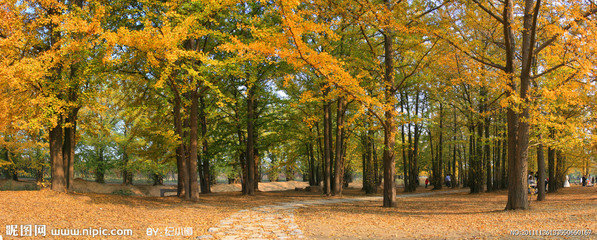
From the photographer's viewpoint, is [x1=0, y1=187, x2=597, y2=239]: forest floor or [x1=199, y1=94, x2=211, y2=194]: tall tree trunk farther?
[x1=199, y1=94, x2=211, y2=194]: tall tree trunk

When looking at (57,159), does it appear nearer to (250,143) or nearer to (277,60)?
(250,143)

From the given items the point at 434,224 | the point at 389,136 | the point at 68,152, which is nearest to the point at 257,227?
the point at 434,224

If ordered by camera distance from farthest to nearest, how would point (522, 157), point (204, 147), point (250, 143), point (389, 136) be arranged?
point (204, 147), point (250, 143), point (389, 136), point (522, 157)

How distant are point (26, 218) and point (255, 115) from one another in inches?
474

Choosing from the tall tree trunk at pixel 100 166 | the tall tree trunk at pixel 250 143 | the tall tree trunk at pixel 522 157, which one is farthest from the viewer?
the tall tree trunk at pixel 100 166

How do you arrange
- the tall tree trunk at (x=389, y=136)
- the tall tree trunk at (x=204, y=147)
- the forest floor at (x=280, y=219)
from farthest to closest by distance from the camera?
the tall tree trunk at (x=204, y=147)
the tall tree trunk at (x=389, y=136)
the forest floor at (x=280, y=219)

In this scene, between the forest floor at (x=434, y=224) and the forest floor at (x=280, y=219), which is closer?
the forest floor at (x=434, y=224)

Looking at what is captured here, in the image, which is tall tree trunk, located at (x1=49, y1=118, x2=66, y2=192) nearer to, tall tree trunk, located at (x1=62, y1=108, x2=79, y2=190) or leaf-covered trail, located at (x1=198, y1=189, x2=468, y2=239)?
tall tree trunk, located at (x1=62, y1=108, x2=79, y2=190)

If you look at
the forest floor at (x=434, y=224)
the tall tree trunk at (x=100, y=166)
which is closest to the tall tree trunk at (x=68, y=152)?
the forest floor at (x=434, y=224)

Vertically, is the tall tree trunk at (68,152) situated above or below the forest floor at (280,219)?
above

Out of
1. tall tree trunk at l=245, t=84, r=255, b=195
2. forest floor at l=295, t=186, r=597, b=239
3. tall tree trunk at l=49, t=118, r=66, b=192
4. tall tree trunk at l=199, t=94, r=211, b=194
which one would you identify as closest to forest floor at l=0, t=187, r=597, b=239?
forest floor at l=295, t=186, r=597, b=239

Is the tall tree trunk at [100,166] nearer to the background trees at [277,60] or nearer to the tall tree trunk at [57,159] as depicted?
the background trees at [277,60]

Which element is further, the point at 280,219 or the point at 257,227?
the point at 280,219

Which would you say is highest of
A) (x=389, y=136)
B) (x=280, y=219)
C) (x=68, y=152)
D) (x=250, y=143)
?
(x=389, y=136)
